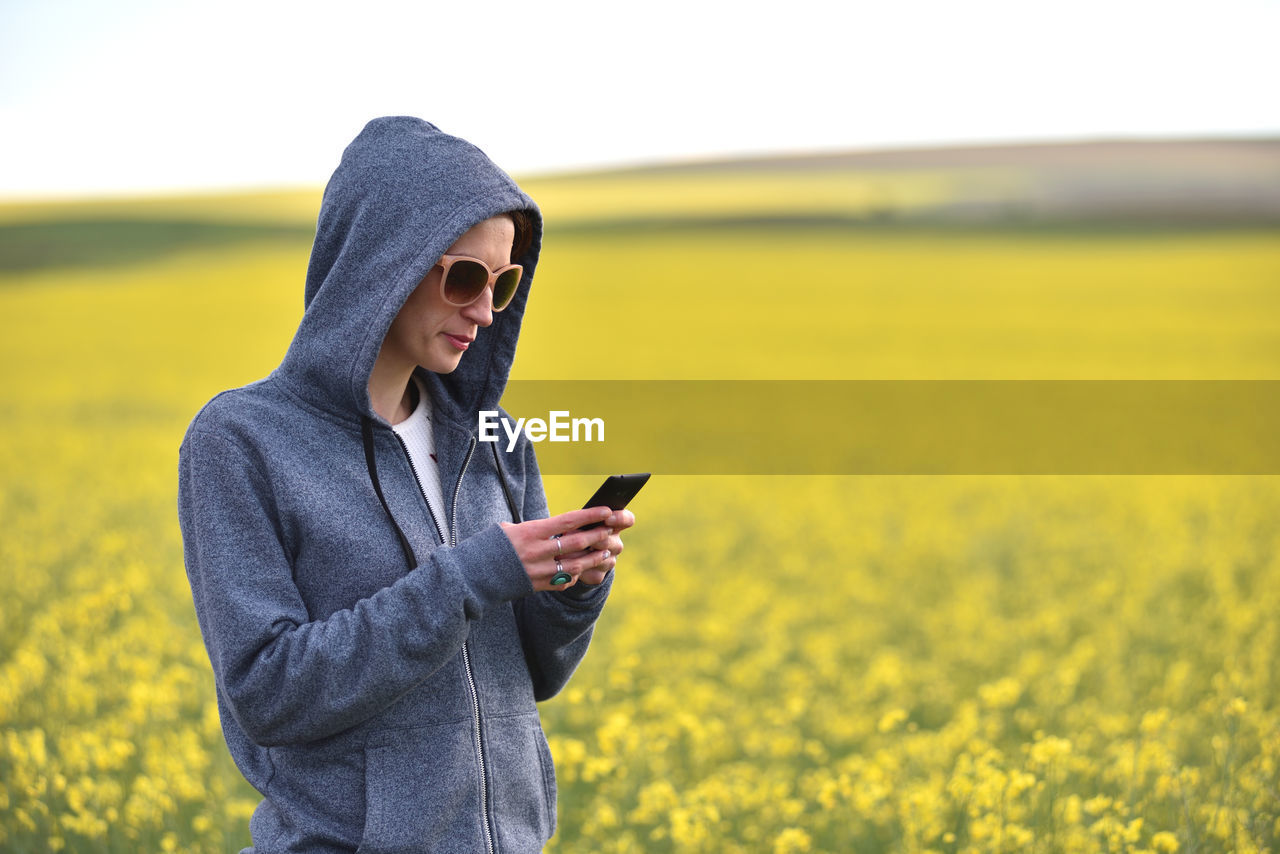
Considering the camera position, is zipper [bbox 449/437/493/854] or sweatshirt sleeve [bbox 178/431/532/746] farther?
zipper [bbox 449/437/493/854]

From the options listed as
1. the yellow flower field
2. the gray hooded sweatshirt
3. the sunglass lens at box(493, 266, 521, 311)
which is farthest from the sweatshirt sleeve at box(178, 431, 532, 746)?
the yellow flower field

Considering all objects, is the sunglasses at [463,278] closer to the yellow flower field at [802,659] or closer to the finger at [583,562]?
the finger at [583,562]

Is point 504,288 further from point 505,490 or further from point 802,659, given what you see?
point 802,659

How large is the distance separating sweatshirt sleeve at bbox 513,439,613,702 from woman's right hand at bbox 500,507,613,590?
0.23 m

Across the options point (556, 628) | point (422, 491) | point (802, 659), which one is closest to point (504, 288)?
point (422, 491)

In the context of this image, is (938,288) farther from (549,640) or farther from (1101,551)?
(549,640)

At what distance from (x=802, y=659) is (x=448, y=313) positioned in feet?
18.5

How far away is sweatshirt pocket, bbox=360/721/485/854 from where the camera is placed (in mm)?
1900

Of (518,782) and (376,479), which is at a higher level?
(376,479)

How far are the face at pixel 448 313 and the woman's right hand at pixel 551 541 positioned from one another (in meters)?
0.36

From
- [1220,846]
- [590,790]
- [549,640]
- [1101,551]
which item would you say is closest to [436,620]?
[549,640]

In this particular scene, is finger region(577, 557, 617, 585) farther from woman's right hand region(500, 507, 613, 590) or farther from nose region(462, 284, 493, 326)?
nose region(462, 284, 493, 326)

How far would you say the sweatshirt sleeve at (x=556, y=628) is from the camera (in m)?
2.13

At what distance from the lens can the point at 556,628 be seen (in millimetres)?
2150
